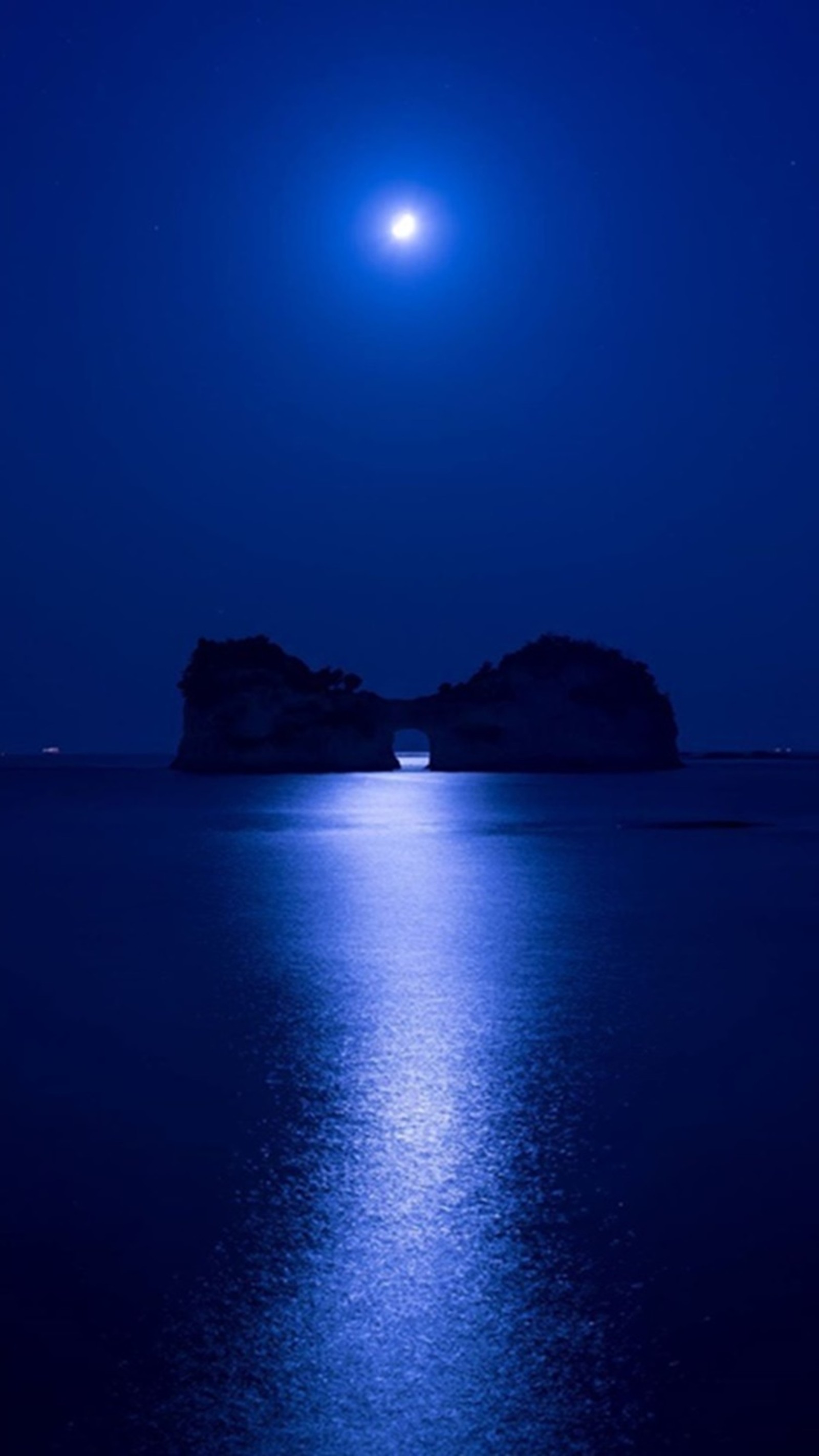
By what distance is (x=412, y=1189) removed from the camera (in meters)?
6.20

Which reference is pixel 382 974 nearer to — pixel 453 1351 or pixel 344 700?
pixel 453 1351

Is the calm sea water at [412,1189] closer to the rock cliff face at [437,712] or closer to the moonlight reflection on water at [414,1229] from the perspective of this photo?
the moonlight reflection on water at [414,1229]

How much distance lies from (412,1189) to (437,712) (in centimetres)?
12016

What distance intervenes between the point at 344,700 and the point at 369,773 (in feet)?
55.7

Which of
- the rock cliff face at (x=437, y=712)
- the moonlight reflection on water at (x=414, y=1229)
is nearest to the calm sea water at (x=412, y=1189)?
the moonlight reflection on water at (x=414, y=1229)

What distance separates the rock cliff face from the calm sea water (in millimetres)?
104602

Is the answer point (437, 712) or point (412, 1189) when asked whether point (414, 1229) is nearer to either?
point (412, 1189)

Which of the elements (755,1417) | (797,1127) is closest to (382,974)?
(797,1127)

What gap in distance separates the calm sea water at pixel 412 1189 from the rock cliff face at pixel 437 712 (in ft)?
343

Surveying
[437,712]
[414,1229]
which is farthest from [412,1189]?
[437,712]

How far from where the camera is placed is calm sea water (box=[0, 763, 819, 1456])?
4.12m

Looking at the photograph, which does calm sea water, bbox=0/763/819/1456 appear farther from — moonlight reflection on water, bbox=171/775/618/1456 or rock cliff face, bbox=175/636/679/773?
rock cliff face, bbox=175/636/679/773

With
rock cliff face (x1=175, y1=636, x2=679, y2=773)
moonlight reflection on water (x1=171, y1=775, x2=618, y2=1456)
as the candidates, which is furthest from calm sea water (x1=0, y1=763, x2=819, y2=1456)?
rock cliff face (x1=175, y1=636, x2=679, y2=773)

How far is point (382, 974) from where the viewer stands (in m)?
13.1
